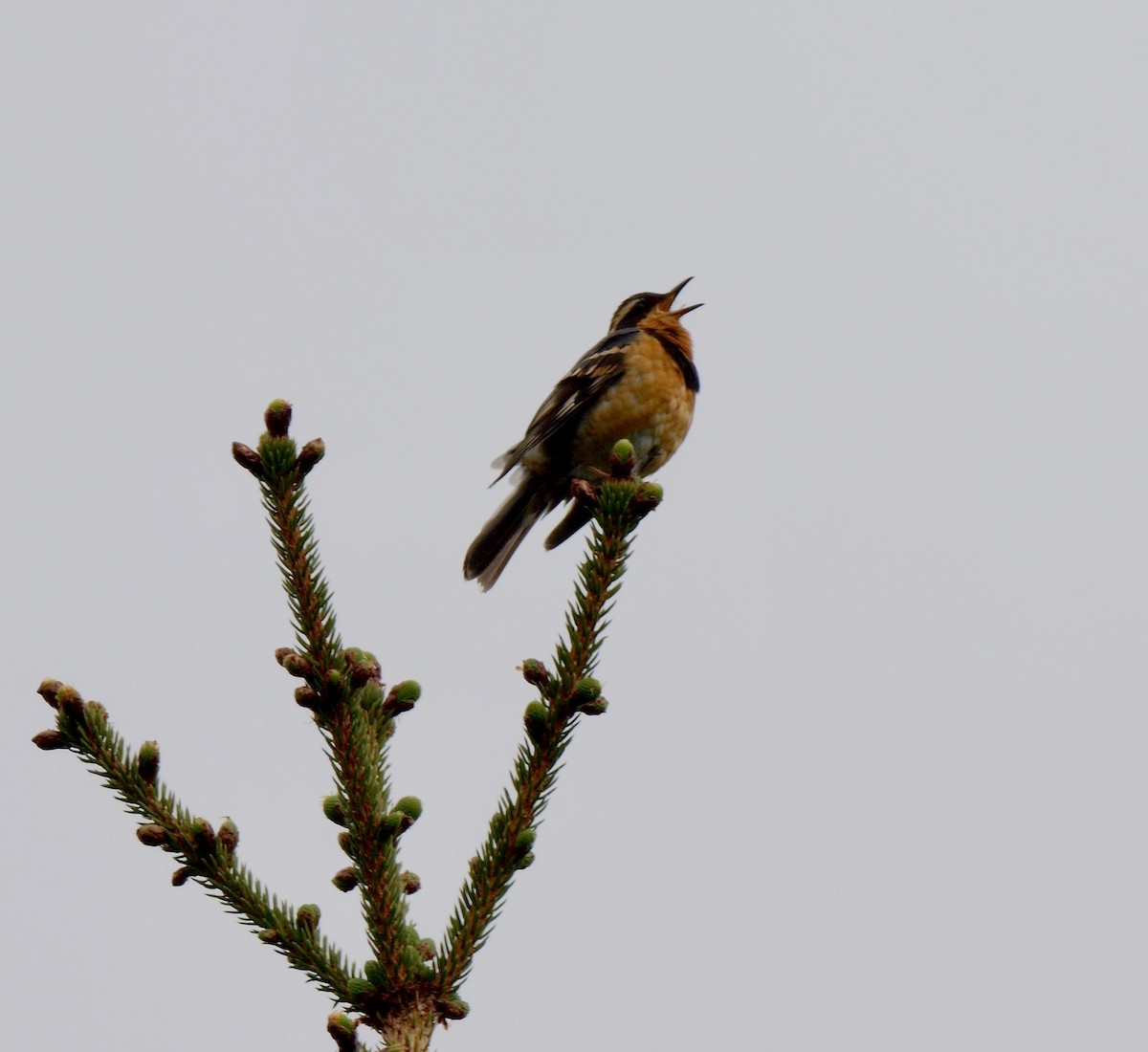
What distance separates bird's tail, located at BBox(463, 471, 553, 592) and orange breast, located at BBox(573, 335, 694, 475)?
43 centimetres

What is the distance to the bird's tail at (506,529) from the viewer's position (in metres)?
7.63

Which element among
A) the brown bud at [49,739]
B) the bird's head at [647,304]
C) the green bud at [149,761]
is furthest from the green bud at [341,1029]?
the bird's head at [647,304]

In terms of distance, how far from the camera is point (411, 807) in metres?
2.84

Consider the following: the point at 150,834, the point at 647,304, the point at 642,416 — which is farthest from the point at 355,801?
the point at 647,304

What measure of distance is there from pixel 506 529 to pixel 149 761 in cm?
514

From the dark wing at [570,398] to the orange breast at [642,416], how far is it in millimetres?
56

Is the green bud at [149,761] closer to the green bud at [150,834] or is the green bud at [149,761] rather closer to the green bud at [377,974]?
the green bud at [150,834]

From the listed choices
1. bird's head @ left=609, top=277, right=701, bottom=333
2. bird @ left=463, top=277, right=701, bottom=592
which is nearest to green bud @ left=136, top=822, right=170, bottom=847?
bird @ left=463, top=277, right=701, bottom=592

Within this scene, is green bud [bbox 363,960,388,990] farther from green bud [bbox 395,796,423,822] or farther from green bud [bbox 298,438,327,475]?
green bud [bbox 298,438,327,475]

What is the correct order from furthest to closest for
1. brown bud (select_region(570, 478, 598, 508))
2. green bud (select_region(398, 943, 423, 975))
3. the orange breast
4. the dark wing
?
the dark wing, the orange breast, brown bud (select_region(570, 478, 598, 508)), green bud (select_region(398, 943, 423, 975))

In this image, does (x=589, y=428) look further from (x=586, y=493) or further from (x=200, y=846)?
(x=200, y=846)

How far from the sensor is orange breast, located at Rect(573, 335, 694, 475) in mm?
7344

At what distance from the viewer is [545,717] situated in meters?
2.95

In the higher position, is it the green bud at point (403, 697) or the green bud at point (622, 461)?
the green bud at point (622, 461)
